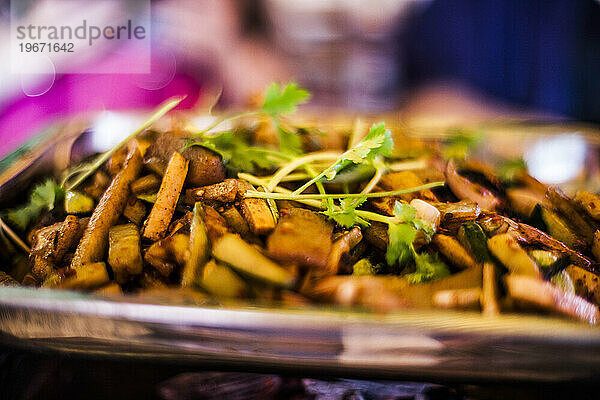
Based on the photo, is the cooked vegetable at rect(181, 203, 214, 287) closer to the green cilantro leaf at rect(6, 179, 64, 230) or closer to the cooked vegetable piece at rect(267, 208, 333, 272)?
the cooked vegetable piece at rect(267, 208, 333, 272)

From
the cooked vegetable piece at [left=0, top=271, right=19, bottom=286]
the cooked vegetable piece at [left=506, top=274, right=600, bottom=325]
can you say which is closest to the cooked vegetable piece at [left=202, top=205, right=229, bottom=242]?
the cooked vegetable piece at [left=0, top=271, right=19, bottom=286]

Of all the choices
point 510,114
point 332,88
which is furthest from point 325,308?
point 510,114

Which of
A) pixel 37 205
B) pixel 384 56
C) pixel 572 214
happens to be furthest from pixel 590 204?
pixel 384 56

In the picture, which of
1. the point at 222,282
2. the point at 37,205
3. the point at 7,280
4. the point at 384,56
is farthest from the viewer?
the point at 384,56

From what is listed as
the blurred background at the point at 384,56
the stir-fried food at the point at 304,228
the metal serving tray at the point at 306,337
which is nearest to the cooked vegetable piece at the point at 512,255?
the stir-fried food at the point at 304,228

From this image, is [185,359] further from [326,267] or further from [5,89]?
[5,89]

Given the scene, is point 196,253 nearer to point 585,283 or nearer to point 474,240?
point 474,240

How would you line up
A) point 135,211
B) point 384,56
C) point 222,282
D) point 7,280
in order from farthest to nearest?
point 384,56, point 135,211, point 7,280, point 222,282
